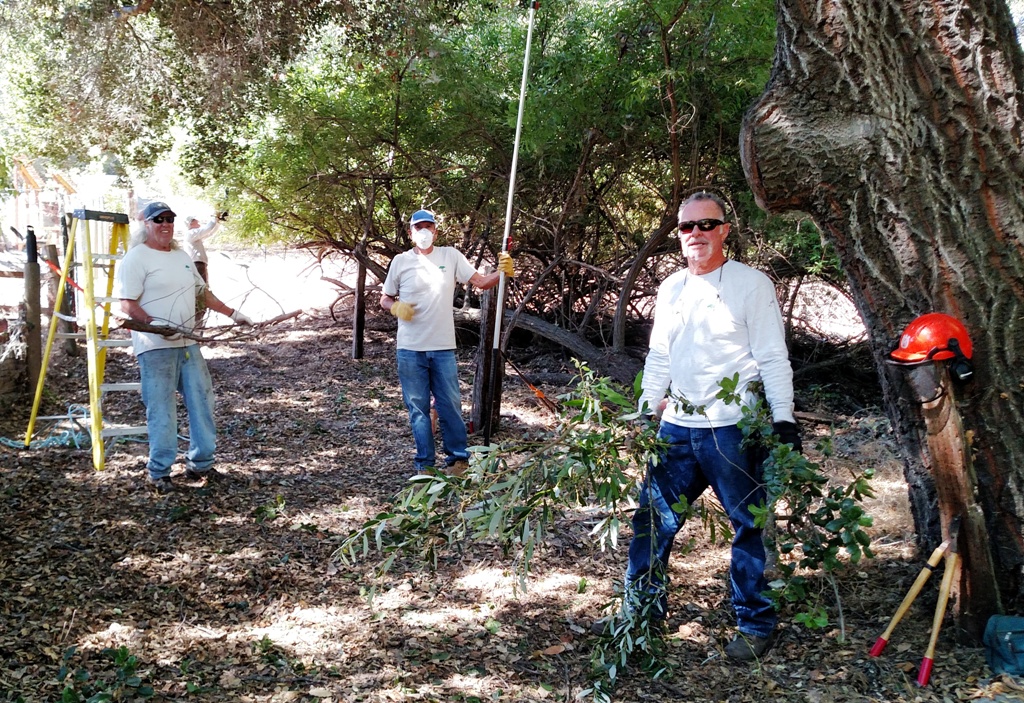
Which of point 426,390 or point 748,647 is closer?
point 748,647

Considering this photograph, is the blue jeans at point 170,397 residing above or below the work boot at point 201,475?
above

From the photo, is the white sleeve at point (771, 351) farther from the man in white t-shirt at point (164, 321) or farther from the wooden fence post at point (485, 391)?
the wooden fence post at point (485, 391)

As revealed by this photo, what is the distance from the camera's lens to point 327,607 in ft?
13.0

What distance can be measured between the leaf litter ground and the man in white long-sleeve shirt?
1.14ft

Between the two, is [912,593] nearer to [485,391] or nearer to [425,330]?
[425,330]

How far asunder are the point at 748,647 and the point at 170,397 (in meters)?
3.57

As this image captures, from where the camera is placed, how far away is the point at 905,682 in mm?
3053

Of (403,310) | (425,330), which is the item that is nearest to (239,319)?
(403,310)

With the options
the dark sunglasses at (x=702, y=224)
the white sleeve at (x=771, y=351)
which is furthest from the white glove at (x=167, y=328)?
the white sleeve at (x=771, y=351)

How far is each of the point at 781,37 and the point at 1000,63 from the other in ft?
2.45

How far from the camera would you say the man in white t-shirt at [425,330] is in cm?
544

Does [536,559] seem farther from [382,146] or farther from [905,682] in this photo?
[382,146]

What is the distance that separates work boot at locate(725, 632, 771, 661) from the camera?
334cm

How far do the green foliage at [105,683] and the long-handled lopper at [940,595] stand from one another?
2.63 meters
